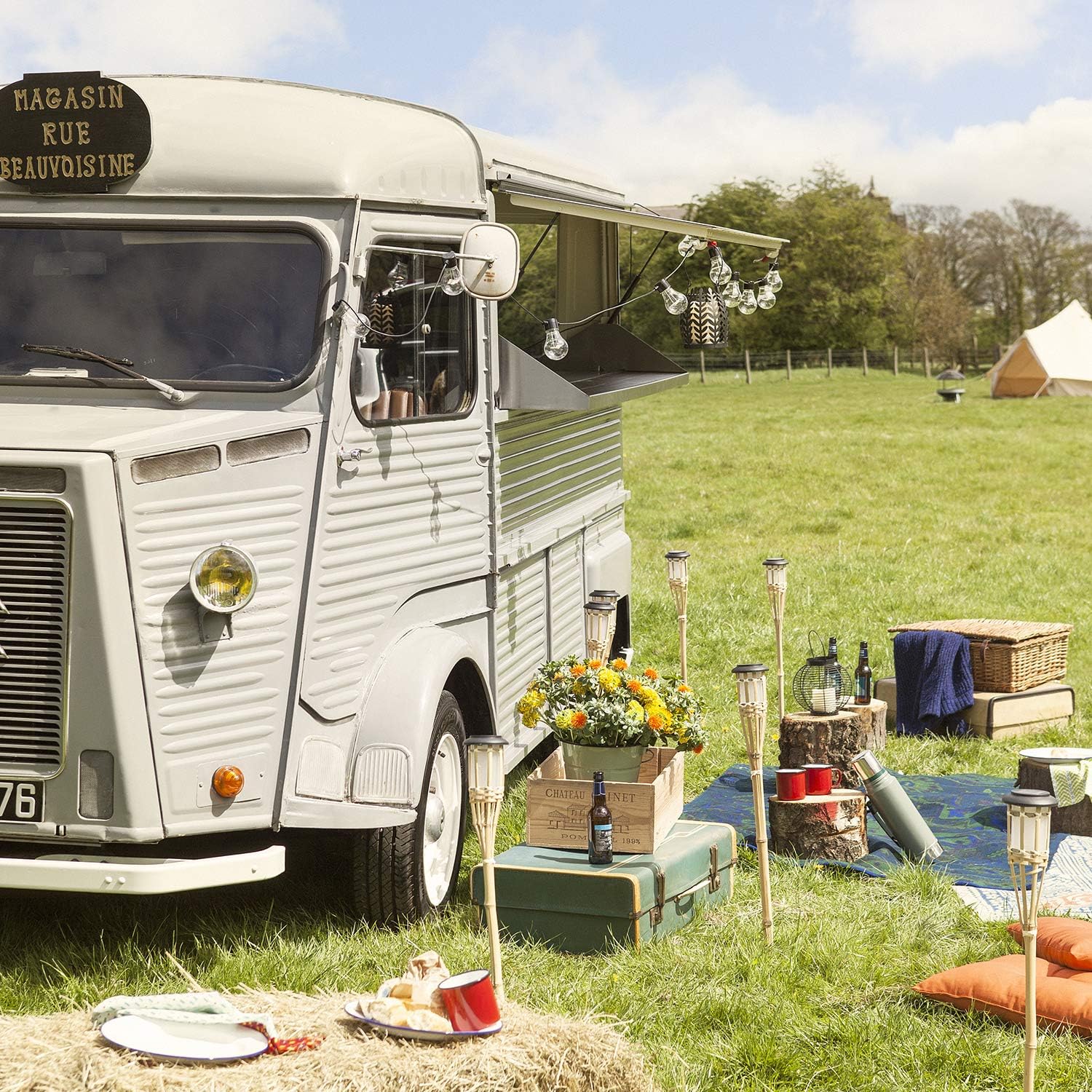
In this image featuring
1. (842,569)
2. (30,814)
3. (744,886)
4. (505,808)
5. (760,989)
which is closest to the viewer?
(30,814)

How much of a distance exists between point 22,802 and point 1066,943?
3339 mm

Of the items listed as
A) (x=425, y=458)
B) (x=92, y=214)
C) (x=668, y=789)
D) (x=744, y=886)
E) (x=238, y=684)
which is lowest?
(x=744, y=886)

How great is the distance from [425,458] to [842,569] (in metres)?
9.51

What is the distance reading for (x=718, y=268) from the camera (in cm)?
747

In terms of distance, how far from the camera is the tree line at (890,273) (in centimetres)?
5800

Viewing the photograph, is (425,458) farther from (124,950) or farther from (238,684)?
(124,950)

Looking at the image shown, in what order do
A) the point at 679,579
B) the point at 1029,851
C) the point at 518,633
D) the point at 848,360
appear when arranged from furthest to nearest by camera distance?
the point at 848,360 < the point at 679,579 < the point at 518,633 < the point at 1029,851

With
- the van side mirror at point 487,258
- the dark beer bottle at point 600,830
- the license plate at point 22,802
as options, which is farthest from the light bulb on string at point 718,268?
the license plate at point 22,802

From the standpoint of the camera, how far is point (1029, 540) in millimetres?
16516

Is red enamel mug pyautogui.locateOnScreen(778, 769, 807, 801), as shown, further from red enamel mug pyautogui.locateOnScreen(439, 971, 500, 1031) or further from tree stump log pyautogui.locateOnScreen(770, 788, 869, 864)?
red enamel mug pyautogui.locateOnScreen(439, 971, 500, 1031)

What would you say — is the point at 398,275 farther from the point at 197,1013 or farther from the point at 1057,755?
the point at 1057,755

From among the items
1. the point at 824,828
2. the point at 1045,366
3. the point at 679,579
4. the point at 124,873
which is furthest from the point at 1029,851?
the point at 1045,366

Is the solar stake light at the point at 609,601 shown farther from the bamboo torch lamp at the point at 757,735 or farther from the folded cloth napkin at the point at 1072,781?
the folded cloth napkin at the point at 1072,781

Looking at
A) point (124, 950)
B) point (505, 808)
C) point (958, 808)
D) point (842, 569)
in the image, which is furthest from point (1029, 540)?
point (124, 950)
